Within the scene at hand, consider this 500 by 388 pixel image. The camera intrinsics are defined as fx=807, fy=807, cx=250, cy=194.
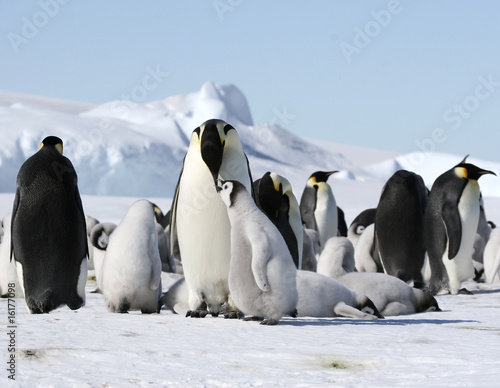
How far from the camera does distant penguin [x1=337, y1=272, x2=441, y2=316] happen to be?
16.7 ft

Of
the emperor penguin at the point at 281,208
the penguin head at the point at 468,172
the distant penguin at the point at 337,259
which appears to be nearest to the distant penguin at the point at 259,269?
the distant penguin at the point at 337,259

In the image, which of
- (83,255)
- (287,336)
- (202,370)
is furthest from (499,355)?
(83,255)

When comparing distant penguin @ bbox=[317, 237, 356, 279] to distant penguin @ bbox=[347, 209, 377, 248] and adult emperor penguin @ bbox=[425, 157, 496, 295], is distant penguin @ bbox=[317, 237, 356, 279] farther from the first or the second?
distant penguin @ bbox=[347, 209, 377, 248]

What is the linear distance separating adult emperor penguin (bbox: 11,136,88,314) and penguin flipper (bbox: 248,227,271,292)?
133cm

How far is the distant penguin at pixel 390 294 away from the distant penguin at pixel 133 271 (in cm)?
125

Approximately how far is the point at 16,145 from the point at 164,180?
6.20 metres

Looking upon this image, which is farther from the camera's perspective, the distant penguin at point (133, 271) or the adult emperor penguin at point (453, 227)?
the adult emperor penguin at point (453, 227)

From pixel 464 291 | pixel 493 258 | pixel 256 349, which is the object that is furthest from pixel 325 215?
pixel 256 349

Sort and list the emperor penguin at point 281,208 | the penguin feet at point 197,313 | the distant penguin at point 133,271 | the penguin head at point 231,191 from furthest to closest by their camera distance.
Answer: the emperor penguin at point 281,208, the distant penguin at point 133,271, the penguin feet at point 197,313, the penguin head at point 231,191

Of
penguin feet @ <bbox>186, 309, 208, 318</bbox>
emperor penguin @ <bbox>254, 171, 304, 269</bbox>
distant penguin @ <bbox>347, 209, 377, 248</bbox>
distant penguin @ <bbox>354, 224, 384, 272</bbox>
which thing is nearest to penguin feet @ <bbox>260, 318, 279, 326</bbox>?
penguin feet @ <bbox>186, 309, 208, 318</bbox>

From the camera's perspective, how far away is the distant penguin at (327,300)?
15.2 ft

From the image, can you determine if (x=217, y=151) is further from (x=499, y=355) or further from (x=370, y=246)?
(x=370, y=246)

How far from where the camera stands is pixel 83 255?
4801mm

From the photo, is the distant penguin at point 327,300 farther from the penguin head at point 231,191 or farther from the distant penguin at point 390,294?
the penguin head at point 231,191
